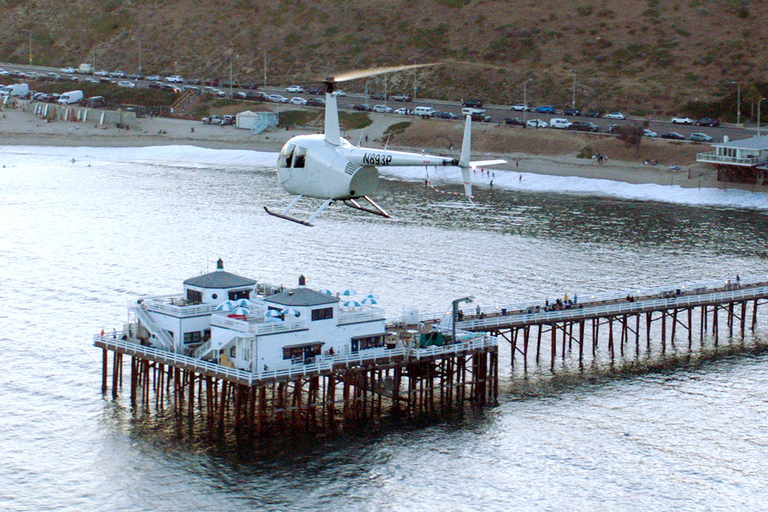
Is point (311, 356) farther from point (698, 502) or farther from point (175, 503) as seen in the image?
point (698, 502)

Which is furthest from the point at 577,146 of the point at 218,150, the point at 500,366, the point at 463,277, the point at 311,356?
the point at 311,356

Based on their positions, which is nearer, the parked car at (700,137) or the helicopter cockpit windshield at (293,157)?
the helicopter cockpit windshield at (293,157)

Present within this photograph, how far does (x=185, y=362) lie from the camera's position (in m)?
63.0

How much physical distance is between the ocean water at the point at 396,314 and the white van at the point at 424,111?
2757 cm

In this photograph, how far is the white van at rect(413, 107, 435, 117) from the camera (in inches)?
7087

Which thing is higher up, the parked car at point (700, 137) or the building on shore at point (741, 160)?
the parked car at point (700, 137)

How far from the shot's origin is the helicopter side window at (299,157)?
6353 centimetres

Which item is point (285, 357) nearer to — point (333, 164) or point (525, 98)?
point (333, 164)

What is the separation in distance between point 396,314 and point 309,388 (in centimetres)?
1915

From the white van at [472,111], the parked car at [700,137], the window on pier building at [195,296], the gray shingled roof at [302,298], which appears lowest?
the window on pier building at [195,296]

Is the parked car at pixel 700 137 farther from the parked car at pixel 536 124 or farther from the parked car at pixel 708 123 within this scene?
the parked car at pixel 536 124

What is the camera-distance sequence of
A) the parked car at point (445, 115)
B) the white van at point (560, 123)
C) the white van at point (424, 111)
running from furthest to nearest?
1. the white van at point (424, 111)
2. the parked car at point (445, 115)
3. the white van at point (560, 123)

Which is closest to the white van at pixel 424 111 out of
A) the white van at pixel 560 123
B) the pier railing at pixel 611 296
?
the white van at pixel 560 123

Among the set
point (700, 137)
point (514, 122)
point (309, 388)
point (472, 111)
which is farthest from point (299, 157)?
point (472, 111)
